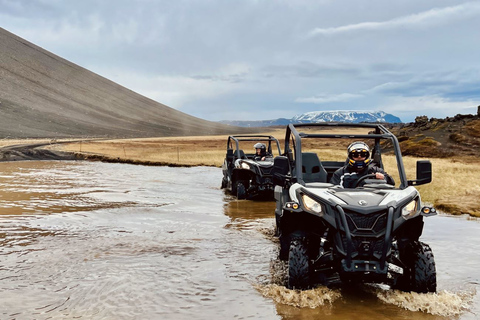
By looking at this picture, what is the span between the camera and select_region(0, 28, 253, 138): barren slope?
133125 millimetres

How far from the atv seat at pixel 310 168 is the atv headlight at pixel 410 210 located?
189 cm

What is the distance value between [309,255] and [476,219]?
25.1ft

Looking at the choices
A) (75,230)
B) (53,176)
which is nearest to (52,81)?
(53,176)

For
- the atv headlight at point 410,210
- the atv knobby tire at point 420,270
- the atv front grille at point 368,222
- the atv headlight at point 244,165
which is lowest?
the atv knobby tire at point 420,270

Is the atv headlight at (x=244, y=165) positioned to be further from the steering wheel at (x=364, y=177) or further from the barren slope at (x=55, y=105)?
the barren slope at (x=55, y=105)

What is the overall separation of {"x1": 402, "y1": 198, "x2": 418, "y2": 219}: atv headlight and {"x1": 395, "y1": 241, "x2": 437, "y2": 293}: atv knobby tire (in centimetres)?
37

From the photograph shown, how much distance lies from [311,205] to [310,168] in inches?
69.4

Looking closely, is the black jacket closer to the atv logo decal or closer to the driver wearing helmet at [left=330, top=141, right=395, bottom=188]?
the driver wearing helmet at [left=330, top=141, right=395, bottom=188]

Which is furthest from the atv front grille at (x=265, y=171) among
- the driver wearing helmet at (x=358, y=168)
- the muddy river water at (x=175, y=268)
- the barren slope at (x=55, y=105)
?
the barren slope at (x=55, y=105)

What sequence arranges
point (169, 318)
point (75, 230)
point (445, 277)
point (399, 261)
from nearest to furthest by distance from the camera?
point (169, 318), point (399, 261), point (445, 277), point (75, 230)

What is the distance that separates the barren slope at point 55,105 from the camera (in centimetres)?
13312

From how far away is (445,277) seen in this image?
7148 millimetres

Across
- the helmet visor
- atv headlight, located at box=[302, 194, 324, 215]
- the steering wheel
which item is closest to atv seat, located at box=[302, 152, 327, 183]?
the helmet visor

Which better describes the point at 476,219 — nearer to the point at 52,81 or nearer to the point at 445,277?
the point at 445,277
